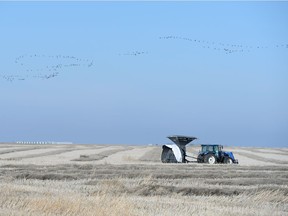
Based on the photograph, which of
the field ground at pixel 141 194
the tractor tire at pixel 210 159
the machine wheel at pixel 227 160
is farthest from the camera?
the machine wheel at pixel 227 160

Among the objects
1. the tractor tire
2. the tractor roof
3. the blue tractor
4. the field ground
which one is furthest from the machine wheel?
the field ground

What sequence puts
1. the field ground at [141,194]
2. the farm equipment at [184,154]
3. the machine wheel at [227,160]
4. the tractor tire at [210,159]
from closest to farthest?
the field ground at [141,194]
the tractor tire at [210,159]
the farm equipment at [184,154]
the machine wheel at [227,160]

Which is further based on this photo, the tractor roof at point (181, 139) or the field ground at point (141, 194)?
the tractor roof at point (181, 139)

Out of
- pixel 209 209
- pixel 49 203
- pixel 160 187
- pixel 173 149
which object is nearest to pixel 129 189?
pixel 160 187

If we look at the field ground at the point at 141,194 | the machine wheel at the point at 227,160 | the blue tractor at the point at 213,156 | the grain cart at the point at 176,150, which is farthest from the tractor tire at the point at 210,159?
the field ground at the point at 141,194

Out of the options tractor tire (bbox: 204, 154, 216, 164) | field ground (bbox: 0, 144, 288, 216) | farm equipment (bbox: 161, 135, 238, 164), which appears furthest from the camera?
farm equipment (bbox: 161, 135, 238, 164)

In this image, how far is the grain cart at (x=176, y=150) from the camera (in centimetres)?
4253

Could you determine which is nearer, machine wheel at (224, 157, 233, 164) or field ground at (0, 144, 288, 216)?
field ground at (0, 144, 288, 216)

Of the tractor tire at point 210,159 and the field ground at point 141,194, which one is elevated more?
the field ground at point 141,194

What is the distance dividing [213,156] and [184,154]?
2068 mm

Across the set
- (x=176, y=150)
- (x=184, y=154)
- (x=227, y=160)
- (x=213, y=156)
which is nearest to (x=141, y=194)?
(x=176, y=150)

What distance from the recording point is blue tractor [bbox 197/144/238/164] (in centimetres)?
4256

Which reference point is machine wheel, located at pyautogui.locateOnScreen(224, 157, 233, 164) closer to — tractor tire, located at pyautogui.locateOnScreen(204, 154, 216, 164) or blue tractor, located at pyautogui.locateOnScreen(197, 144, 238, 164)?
blue tractor, located at pyautogui.locateOnScreen(197, 144, 238, 164)

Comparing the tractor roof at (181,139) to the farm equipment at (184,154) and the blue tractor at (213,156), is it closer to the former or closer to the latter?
the farm equipment at (184,154)
